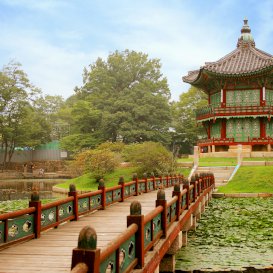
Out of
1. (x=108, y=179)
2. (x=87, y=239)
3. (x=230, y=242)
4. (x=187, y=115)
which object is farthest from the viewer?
(x=187, y=115)

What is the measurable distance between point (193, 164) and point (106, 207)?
20941mm

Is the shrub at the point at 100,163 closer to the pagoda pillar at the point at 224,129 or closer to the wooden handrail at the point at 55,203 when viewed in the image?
the pagoda pillar at the point at 224,129

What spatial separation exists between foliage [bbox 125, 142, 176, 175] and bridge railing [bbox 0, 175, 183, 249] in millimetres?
15905

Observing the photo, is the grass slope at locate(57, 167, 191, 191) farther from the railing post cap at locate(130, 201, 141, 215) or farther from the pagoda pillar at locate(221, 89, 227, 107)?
the railing post cap at locate(130, 201, 141, 215)

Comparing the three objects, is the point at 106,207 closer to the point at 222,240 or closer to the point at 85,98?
the point at 222,240

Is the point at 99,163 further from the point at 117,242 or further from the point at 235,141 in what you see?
the point at 117,242

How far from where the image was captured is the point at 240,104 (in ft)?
123

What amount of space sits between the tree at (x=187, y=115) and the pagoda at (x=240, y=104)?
42.1 ft

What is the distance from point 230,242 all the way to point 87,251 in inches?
330

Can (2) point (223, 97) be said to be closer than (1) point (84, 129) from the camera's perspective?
Yes

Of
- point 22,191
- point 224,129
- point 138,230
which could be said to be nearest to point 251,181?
point 224,129

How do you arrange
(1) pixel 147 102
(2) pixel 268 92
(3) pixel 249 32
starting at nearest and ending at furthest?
(2) pixel 268 92 → (3) pixel 249 32 → (1) pixel 147 102

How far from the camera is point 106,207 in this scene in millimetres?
12492

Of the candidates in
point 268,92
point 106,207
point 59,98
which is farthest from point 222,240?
point 59,98
